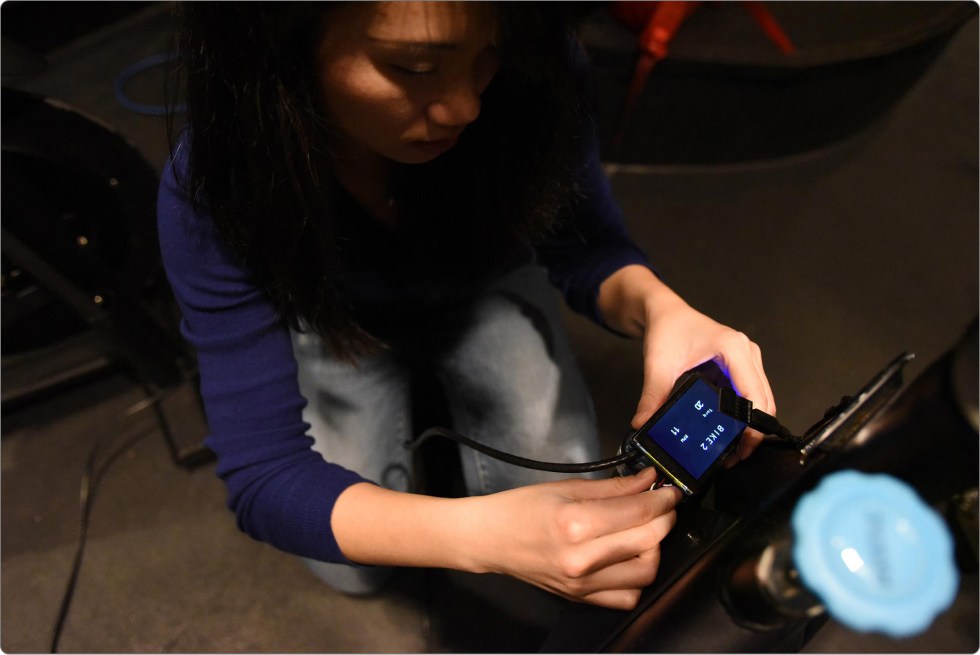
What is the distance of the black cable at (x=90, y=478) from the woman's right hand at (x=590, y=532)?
0.76m

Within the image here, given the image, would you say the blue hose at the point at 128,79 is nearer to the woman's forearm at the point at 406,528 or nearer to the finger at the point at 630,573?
the woman's forearm at the point at 406,528

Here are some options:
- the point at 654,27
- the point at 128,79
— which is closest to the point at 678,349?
the point at 654,27

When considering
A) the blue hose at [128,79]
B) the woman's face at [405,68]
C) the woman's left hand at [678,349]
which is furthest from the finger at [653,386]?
the blue hose at [128,79]

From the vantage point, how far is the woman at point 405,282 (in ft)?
1.20

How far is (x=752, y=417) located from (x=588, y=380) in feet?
0.94

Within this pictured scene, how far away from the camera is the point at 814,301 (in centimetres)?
65

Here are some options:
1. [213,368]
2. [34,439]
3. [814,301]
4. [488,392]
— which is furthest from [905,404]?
[34,439]

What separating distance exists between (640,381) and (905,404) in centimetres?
17

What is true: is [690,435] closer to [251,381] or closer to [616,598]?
[616,598]

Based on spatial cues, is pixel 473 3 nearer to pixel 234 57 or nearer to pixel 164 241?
→ pixel 234 57

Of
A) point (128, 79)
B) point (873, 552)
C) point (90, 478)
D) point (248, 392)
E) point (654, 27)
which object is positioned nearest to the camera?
point (873, 552)

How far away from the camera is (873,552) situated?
1.06ft

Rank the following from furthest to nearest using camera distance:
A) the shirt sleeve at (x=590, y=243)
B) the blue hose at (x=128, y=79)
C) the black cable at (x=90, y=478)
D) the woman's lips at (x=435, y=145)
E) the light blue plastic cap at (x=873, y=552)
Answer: the blue hose at (x=128, y=79) < the black cable at (x=90, y=478) < the shirt sleeve at (x=590, y=243) < the woman's lips at (x=435, y=145) < the light blue plastic cap at (x=873, y=552)

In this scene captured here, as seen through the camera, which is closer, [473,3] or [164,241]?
[473,3]
